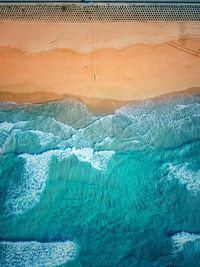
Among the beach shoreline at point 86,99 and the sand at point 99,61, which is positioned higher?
the sand at point 99,61

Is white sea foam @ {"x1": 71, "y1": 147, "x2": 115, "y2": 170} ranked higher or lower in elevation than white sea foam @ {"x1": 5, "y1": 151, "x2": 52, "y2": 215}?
higher

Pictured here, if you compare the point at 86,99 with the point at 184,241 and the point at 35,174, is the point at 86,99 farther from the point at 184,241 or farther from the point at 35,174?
the point at 184,241

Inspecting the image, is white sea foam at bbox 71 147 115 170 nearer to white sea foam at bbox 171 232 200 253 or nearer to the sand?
the sand

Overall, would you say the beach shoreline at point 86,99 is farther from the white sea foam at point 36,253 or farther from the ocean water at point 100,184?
the white sea foam at point 36,253

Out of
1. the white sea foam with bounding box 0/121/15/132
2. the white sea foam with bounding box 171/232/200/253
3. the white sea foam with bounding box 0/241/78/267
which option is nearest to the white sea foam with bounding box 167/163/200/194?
the white sea foam with bounding box 171/232/200/253

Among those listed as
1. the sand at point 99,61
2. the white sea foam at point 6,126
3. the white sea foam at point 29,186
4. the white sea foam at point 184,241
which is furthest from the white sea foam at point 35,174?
the white sea foam at point 184,241

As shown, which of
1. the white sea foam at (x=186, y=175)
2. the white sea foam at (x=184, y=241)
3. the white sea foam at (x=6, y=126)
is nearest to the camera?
the white sea foam at (x=184, y=241)

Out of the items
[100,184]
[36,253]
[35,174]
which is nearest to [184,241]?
[100,184]

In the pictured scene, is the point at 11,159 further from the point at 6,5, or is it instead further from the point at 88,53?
the point at 6,5
